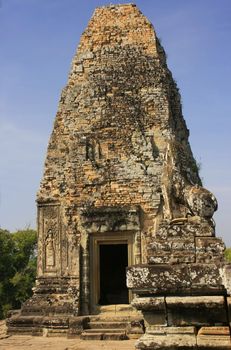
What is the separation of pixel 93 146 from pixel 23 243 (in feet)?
56.8

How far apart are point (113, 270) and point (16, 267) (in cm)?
1324

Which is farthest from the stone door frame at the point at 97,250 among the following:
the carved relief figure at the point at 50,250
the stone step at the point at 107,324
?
the carved relief figure at the point at 50,250

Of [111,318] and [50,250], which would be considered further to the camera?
[50,250]

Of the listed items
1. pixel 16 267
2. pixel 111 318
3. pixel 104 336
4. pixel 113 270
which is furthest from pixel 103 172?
pixel 16 267

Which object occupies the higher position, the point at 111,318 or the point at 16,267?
the point at 16,267

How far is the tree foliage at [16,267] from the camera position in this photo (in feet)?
89.9

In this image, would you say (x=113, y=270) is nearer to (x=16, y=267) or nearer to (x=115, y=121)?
(x=115, y=121)

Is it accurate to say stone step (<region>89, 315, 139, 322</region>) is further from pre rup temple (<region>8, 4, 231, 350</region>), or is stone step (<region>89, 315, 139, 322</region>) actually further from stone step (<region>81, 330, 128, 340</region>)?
stone step (<region>81, 330, 128, 340</region>)

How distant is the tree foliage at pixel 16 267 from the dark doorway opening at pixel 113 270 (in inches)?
440

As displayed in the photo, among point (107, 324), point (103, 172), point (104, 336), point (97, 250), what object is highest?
point (103, 172)

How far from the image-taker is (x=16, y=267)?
29.0 metres

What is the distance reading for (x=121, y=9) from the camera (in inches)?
590

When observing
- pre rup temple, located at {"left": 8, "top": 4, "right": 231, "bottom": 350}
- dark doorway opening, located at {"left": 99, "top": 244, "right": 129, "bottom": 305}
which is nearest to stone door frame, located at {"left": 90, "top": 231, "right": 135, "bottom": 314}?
pre rup temple, located at {"left": 8, "top": 4, "right": 231, "bottom": 350}

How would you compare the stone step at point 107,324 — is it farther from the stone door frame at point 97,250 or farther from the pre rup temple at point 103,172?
the stone door frame at point 97,250
